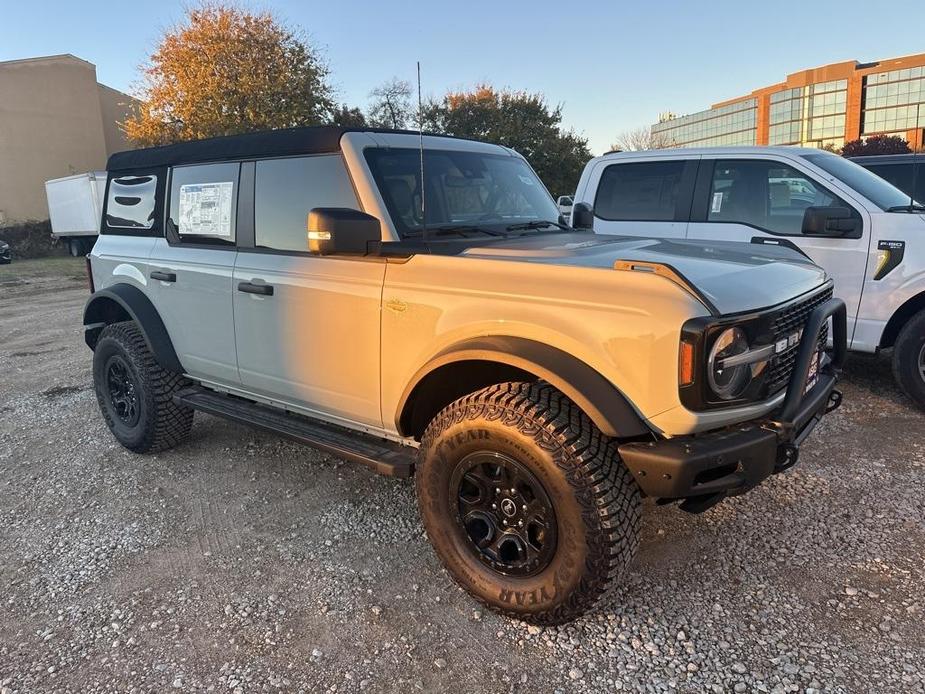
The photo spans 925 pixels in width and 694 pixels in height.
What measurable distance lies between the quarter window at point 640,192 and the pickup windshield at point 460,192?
240 cm

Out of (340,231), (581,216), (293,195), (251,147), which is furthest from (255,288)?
(581,216)

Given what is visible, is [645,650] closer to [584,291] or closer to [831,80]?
[584,291]

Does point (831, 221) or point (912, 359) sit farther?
point (831, 221)

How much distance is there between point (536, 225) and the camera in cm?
373

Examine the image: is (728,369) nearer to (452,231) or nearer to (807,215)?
(452,231)

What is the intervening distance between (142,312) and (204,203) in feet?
2.86

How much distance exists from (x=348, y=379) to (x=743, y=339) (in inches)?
70.1

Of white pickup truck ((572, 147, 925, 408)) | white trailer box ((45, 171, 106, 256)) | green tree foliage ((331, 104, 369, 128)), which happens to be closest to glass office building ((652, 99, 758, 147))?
green tree foliage ((331, 104, 369, 128))

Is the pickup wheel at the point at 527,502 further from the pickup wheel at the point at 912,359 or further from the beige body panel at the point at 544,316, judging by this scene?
the pickup wheel at the point at 912,359

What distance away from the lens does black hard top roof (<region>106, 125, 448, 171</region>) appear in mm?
3352

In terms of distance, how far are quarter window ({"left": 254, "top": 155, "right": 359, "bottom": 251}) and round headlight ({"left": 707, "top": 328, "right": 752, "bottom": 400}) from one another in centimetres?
180

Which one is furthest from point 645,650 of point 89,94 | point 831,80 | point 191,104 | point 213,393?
point 831,80

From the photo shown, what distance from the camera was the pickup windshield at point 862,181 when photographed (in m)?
5.09

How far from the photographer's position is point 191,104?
22906 millimetres
